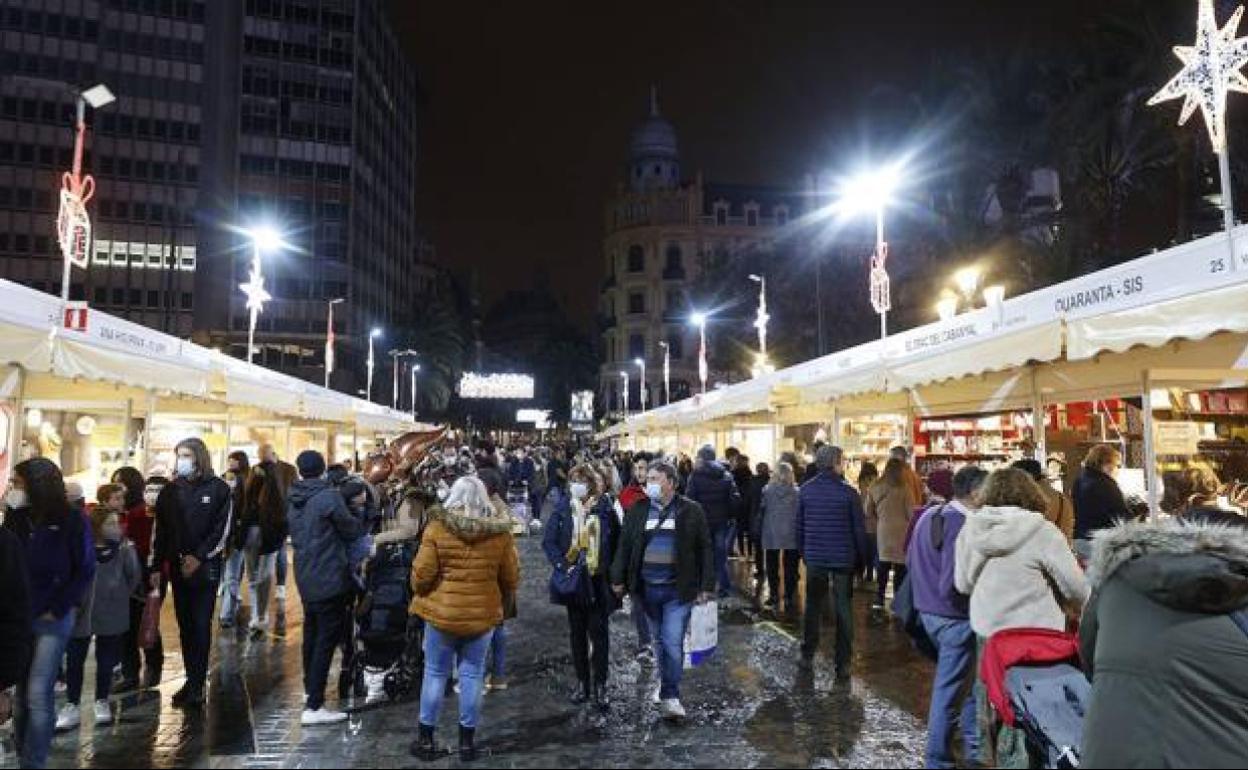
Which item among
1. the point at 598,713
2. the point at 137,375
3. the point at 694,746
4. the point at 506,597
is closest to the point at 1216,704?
the point at 694,746

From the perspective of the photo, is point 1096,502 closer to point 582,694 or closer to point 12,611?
point 582,694

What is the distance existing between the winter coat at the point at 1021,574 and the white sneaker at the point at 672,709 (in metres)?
2.43

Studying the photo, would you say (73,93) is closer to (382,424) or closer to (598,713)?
(382,424)

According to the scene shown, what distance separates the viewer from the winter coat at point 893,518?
9.56 metres

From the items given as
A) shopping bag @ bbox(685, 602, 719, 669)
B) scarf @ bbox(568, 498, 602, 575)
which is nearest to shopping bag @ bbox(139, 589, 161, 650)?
scarf @ bbox(568, 498, 602, 575)

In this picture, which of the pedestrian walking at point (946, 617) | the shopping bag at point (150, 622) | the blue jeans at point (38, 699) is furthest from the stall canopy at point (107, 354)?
the pedestrian walking at point (946, 617)

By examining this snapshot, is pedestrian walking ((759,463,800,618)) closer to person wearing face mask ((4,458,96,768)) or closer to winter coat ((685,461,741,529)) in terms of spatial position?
winter coat ((685,461,741,529))

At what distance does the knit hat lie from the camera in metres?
6.34

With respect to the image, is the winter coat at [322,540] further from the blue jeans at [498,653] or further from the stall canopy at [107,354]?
the stall canopy at [107,354]

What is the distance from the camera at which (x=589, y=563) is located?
6406 mm

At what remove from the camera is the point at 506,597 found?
559cm

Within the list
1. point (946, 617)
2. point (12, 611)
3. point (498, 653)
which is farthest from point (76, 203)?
point (946, 617)

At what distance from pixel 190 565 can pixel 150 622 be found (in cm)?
69

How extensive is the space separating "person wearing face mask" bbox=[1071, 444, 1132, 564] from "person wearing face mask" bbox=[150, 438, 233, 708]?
270 inches
